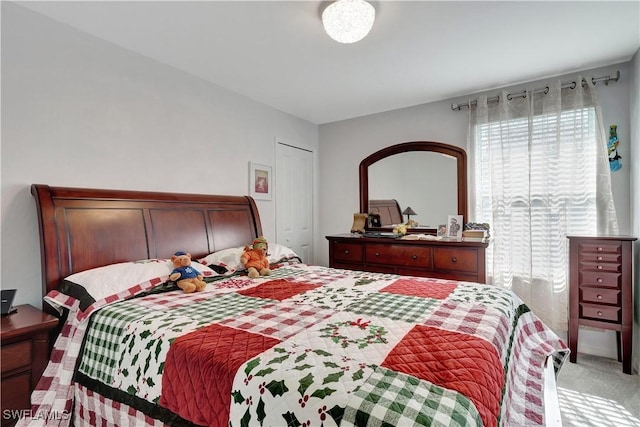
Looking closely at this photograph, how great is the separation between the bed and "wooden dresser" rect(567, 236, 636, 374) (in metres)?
1.08

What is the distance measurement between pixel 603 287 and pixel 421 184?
1.85m

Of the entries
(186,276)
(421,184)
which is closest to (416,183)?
(421,184)

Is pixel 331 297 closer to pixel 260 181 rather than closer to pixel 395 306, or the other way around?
pixel 395 306

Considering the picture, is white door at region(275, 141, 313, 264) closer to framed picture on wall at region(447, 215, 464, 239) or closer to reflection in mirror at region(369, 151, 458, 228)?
reflection in mirror at region(369, 151, 458, 228)

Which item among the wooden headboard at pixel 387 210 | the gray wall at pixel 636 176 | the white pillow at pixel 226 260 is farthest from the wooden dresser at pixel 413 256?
the white pillow at pixel 226 260

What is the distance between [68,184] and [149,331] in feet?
4.37

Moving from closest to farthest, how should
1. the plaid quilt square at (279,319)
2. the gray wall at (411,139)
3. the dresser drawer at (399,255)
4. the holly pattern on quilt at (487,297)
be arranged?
the plaid quilt square at (279,319) → the holly pattern on quilt at (487,297) → the gray wall at (411,139) → the dresser drawer at (399,255)

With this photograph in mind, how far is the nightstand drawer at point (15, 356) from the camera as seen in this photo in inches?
57.9

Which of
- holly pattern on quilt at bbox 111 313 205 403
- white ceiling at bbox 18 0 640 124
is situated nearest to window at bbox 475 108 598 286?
white ceiling at bbox 18 0 640 124

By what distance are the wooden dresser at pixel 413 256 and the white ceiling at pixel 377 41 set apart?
1556mm

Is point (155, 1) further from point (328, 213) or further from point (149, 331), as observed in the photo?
point (328, 213)

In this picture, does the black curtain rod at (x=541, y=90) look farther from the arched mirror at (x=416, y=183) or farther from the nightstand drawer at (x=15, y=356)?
the nightstand drawer at (x=15, y=356)

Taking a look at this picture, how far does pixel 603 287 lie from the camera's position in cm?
249

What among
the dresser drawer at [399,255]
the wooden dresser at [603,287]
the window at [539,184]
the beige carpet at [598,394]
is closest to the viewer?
the beige carpet at [598,394]
